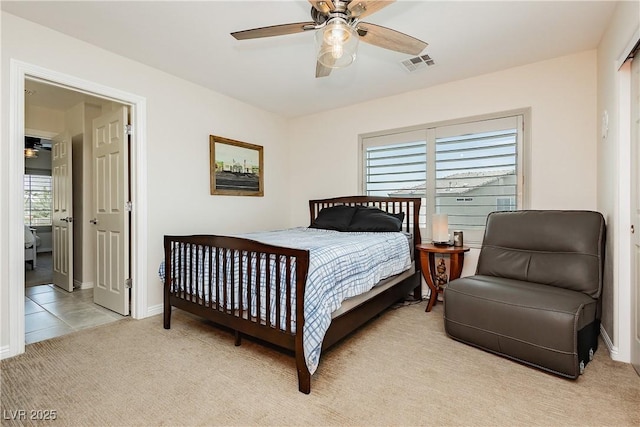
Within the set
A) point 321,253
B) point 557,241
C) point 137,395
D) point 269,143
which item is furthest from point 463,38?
point 137,395

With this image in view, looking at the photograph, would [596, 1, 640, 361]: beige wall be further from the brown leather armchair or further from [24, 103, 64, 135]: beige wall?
[24, 103, 64, 135]: beige wall

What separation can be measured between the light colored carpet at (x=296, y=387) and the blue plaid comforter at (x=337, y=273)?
1.08ft

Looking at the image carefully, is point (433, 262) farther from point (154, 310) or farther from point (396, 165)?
point (154, 310)

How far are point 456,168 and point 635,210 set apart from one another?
170 centimetres

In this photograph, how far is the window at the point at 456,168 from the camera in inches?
129

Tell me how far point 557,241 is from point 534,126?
48.9 inches

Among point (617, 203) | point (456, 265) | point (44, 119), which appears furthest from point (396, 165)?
point (44, 119)

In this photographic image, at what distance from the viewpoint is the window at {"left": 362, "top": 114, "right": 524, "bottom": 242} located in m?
3.28

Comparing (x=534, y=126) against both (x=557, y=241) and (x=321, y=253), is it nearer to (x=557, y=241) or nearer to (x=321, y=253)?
(x=557, y=241)

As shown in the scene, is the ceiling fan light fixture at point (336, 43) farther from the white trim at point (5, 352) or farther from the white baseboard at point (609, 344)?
the white trim at point (5, 352)

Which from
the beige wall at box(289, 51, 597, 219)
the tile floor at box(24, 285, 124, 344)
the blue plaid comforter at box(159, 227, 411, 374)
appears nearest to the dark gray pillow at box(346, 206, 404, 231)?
the blue plaid comforter at box(159, 227, 411, 374)

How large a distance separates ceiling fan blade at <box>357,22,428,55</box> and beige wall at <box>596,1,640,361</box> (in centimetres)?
128

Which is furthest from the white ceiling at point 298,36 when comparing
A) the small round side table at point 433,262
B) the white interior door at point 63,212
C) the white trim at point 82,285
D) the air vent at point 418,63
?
the white trim at point 82,285

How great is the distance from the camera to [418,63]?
3043 millimetres
